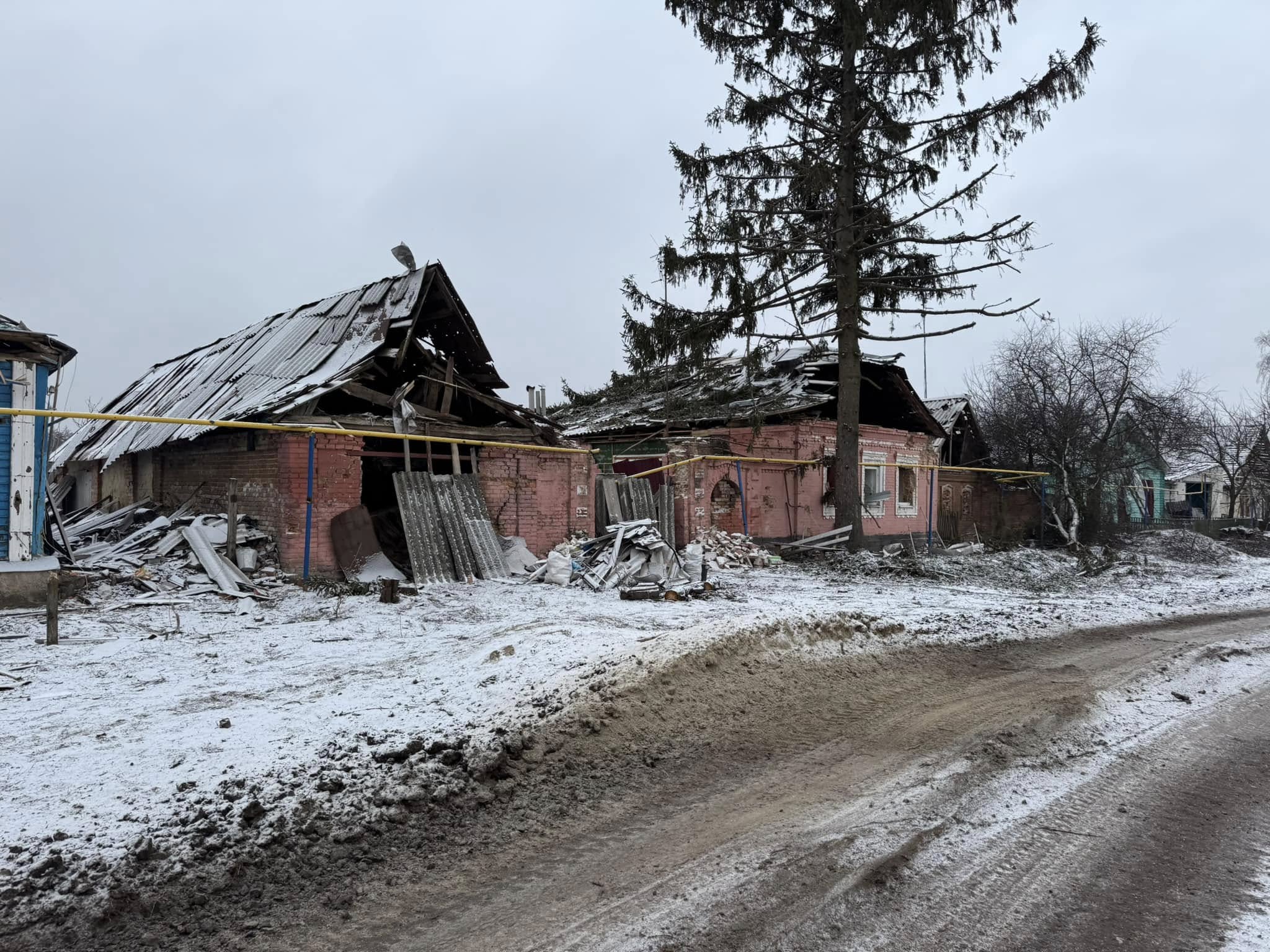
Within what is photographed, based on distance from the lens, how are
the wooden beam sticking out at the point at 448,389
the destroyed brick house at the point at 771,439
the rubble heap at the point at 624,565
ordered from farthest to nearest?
1. the destroyed brick house at the point at 771,439
2. the wooden beam sticking out at the point at 448,389
3. the rubble heap at the point at 624,565

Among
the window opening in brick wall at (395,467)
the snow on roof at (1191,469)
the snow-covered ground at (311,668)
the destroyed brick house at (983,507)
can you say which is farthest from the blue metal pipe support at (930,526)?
the snow on roof at (1191,469)

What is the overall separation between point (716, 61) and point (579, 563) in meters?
10.4

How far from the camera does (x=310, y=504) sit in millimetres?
10719

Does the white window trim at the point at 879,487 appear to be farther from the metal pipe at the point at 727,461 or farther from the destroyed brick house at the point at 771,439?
the metal pipe at the point at 727,461

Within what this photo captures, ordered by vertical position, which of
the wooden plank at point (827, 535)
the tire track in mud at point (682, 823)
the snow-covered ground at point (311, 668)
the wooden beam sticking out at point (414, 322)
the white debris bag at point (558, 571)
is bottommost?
the tire track in mud at point (682, 823)

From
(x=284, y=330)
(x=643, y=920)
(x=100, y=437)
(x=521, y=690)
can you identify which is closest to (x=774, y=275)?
(x=284, y=330)

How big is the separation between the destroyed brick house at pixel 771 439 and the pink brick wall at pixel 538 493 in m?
2.04

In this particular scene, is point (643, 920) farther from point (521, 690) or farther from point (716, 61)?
point (716, 61)

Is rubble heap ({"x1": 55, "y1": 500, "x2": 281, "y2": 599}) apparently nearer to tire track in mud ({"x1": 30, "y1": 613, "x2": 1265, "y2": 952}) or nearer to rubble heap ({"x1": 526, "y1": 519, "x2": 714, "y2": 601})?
rubble heap ({"x1": 526, "y1": 519, "x2": 714, "y2": 601})

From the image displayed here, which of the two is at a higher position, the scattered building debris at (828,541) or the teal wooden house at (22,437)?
the teal wooden house at (22,437)

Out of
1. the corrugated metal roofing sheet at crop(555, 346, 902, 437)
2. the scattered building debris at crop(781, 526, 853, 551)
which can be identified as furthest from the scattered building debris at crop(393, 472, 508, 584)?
the scattered building debris at crop(781, 526, 853, 551)

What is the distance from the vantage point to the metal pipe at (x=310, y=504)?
10578 millimetres

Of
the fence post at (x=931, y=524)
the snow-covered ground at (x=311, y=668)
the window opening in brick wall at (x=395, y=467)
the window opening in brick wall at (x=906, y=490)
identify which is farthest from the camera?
the window opening in brick wall at (x=906, y=490)

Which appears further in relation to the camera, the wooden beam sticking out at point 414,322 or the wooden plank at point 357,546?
the wooden beam sticking out at point 414,322
